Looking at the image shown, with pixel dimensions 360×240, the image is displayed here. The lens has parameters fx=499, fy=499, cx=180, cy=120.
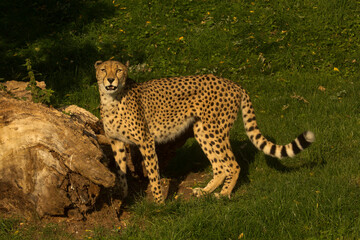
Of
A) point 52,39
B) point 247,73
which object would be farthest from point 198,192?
point 52,39

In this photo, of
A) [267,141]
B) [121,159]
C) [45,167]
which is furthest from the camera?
[121,159]

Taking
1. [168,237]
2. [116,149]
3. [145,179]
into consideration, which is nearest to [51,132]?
[116,149]

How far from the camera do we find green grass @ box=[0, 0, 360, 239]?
433 cm

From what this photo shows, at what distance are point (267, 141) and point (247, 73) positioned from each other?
10.3 feet

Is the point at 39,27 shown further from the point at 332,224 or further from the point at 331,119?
the point at 332,224

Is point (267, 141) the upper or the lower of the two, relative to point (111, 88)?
lower

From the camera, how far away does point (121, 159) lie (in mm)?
5453

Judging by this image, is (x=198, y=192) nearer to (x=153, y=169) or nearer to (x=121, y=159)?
(x=153, y=169)

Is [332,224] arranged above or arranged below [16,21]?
below

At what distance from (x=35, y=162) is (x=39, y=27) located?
6372 mm

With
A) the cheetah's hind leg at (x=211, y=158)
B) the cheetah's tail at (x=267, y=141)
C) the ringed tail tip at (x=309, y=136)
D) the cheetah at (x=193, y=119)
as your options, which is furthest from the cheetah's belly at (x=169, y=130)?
the ringed tail tip at (x=309, y=136)

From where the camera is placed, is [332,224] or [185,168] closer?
[332,224]

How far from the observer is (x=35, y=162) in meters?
4.40

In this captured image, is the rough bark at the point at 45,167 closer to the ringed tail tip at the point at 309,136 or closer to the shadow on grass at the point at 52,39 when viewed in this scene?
the ringed tail tip at the point at 309,136
